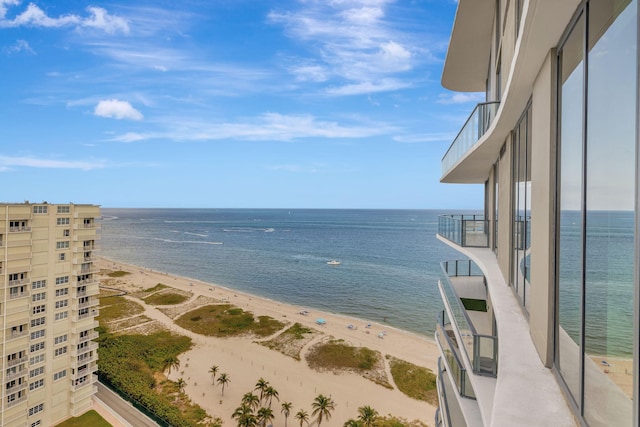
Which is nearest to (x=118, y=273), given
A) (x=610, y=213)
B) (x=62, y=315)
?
(x=62, y=315)

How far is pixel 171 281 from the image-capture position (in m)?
56.2

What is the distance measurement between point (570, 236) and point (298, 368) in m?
27.3

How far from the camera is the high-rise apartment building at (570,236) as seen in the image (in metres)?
2.37

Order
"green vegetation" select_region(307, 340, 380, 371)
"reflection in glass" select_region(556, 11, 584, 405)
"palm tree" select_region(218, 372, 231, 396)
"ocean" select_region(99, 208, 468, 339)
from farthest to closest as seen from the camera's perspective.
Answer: "ocean" select_region(99, 208, 468, 339) < "green vegetation" select_region(307, 340, 380, 371) < "palm tree" select_region(218, 372, 231, 396) < "reflection in glass" select_region(556, 11, 584, 405)

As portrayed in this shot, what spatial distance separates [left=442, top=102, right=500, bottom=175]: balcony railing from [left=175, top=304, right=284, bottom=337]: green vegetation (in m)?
29.6

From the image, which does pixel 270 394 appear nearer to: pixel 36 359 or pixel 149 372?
pixel 149 372

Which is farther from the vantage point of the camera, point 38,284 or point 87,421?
point 87,421

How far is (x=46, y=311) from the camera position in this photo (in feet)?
61.1

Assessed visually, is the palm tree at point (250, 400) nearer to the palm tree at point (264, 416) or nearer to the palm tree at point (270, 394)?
the palm tree at point (270, 394)

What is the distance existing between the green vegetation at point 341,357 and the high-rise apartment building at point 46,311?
1598cm

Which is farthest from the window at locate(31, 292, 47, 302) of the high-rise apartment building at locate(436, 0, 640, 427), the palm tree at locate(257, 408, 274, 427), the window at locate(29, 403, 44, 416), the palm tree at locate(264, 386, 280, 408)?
the high-rise apartment building at locate(436, 0, 640, 427)

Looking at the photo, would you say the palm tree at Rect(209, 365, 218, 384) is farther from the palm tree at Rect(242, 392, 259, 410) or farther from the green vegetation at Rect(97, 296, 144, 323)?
the green vegetation at Rect(97, 296, 144, 323)

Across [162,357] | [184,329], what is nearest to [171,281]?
[184,329]

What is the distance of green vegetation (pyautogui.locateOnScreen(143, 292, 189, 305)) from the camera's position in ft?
146
